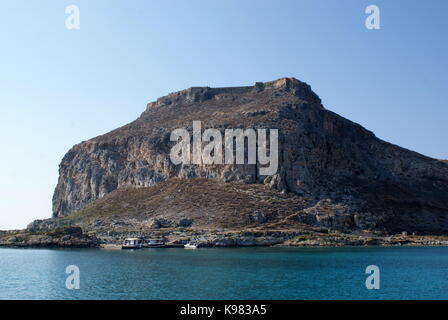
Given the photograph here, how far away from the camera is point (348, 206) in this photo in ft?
321

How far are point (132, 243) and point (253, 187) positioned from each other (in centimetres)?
2891

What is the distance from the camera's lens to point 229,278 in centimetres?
4200

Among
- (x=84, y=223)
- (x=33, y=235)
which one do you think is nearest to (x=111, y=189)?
(x=84, y=223)

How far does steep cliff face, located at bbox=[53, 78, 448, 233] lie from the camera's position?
10212 cm

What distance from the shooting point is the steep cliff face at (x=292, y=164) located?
335ft

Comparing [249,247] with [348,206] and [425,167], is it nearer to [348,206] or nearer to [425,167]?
[348,206]

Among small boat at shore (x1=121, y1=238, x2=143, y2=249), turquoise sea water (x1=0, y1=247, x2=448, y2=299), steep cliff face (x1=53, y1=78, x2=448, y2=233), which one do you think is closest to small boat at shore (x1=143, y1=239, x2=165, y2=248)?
small boat at shore (x1=121, y1=238, x2=143, y2=249)

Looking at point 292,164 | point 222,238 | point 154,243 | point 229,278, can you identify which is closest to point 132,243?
point 154,243

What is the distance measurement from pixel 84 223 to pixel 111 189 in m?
18.8
